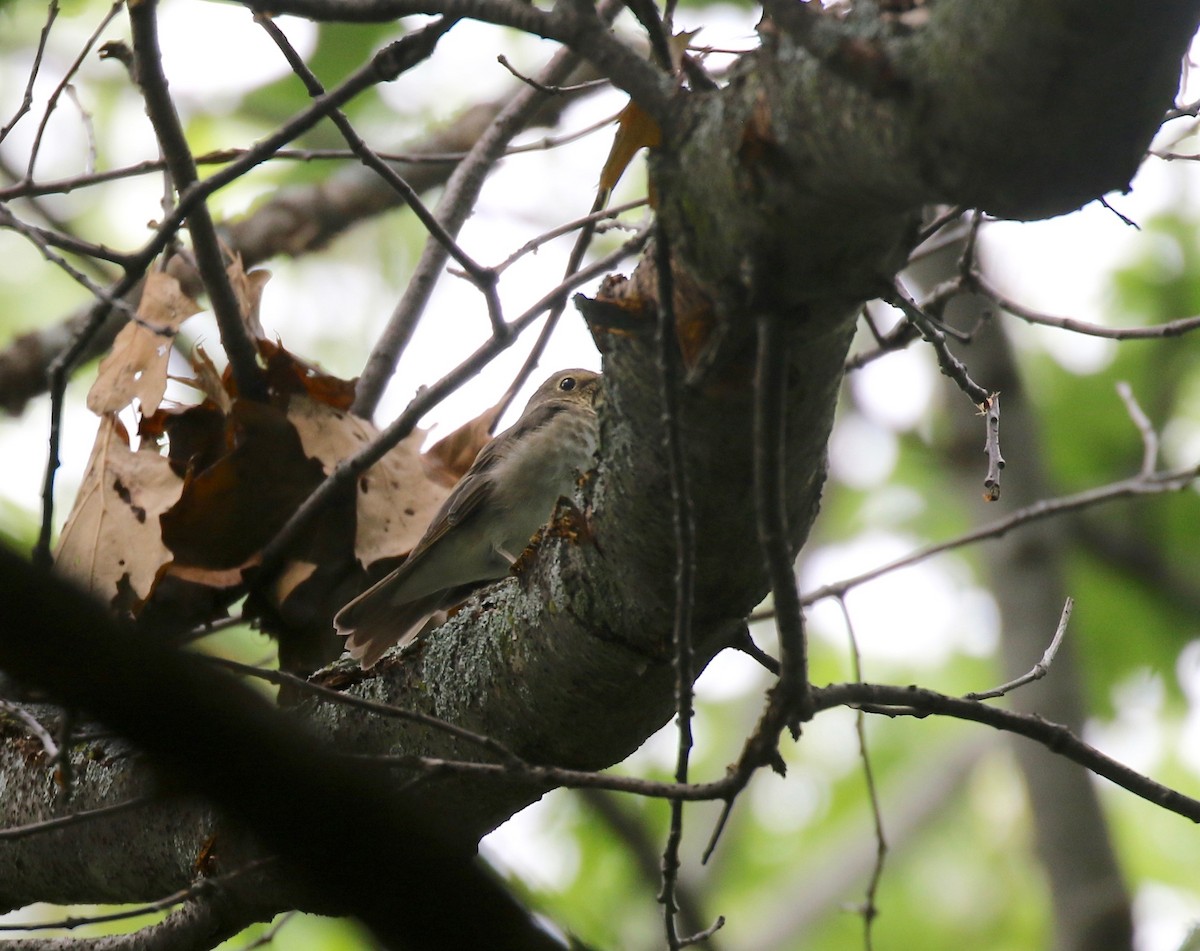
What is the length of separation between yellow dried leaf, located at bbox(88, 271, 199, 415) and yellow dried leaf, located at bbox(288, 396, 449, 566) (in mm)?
383

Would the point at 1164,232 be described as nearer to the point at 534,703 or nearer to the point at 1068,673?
the point at 1068,673

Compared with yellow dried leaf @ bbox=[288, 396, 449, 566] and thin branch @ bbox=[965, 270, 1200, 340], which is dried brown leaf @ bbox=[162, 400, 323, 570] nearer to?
yellow dried leaf @ bbox=[288, 396, 449, 566]

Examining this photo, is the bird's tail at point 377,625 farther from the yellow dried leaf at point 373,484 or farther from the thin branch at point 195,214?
the thin branch at point 195,214

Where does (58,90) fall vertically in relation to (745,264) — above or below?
above

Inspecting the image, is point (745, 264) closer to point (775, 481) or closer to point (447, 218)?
point (775, 481)

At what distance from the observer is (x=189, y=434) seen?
3.63 meters

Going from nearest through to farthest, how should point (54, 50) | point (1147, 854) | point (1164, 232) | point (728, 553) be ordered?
point (728, 553) < point (1164, 232) < point (54, 50) < point (1147, 854)

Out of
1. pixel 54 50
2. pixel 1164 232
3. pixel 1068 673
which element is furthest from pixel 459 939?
pixel 54 50

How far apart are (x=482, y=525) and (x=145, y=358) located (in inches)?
44.1

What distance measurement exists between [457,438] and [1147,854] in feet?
25.5

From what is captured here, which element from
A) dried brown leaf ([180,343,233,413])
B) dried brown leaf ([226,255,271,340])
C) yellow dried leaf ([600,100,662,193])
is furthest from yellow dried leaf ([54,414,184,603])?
yellow dried leaf ([600,100,662,193])

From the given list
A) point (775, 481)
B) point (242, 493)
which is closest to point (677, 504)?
point (775, 481)

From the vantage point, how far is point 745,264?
1.47 metres

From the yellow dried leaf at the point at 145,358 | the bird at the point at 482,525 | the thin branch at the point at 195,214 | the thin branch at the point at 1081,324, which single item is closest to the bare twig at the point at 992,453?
the thin branch at the point at 1081,324
